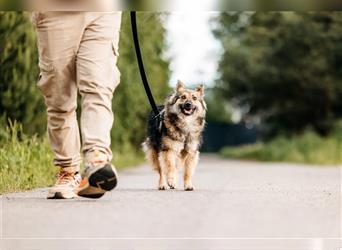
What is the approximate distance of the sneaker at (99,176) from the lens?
12.9ft

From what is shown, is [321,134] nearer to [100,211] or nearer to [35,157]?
[35,157]

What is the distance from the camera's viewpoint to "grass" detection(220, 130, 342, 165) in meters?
14.9

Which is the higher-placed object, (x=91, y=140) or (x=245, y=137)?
(x=91, y=140)

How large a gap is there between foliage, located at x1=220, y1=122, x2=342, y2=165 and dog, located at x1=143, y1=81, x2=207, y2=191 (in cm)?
832

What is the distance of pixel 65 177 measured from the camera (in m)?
4.74

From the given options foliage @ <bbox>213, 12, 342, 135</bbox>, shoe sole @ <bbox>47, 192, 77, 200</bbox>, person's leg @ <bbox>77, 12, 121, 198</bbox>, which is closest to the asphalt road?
shoe sole @ <bbox>47, 192, 77, 200</bbox>

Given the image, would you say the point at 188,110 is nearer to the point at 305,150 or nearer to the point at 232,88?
the point at 305,150

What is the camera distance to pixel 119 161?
1148cm

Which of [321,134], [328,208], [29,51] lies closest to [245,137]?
[321,134]

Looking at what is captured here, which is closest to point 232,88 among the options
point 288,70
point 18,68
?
point 288,70

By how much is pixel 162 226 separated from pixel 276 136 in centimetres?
1681

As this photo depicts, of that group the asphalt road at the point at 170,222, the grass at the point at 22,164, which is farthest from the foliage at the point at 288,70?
the asphalt road at the point at 170,222

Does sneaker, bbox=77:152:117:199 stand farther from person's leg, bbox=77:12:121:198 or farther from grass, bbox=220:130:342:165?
grass, bbox=220:130:342:165

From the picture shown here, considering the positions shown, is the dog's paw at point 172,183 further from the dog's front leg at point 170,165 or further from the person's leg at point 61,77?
the person's leg at point 61,77
